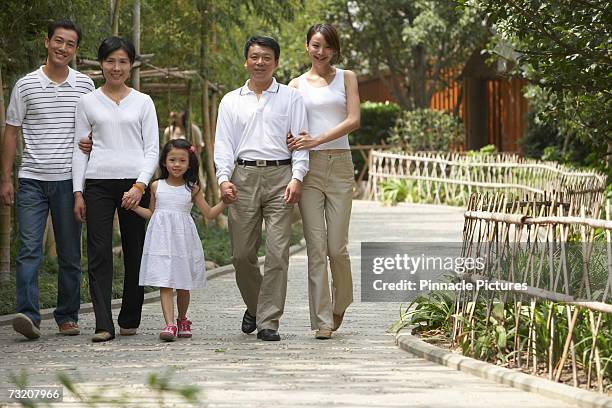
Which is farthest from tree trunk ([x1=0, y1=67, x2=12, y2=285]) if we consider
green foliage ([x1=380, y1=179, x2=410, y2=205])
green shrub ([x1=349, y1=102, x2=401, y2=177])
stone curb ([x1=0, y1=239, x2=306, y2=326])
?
green shrub ([x1=349, y1=102, x2=401, y2=177])

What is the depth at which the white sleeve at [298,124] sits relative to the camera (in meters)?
8.30

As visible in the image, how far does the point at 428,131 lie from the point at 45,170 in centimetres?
2568

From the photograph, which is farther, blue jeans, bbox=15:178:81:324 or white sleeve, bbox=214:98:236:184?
blue jeans, bbox=15:178:81:324

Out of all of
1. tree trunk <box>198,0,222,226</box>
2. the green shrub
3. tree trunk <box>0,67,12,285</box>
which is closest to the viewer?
tree trunk <box>0,67,12,285</box>

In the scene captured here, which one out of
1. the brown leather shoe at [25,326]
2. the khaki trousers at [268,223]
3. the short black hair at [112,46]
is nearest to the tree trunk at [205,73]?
the short black hair at [112,46]

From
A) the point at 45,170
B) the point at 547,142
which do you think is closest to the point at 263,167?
the point at 45,170

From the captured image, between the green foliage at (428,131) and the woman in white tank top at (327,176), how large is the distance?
→ 984 inches

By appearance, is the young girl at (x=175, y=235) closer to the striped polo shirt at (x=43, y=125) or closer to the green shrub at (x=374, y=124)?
the striped polo shirt at (x=43, y=125)

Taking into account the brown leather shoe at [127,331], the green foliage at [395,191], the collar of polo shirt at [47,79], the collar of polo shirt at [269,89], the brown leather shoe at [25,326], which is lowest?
the green foliage at [395,191]

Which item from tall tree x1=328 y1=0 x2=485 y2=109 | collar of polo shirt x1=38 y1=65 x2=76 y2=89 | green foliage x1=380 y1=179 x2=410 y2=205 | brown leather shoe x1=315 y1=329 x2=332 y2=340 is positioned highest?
tall tree x1=328 y1=0 x2=485 y2=109

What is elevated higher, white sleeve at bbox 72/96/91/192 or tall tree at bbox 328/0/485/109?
tall tree at bbox 328/0/485/109

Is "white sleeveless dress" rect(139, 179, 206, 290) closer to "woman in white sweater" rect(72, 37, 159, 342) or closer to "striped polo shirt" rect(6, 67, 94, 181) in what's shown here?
"woman in white sweater" rect(72, 37, 159, 342)

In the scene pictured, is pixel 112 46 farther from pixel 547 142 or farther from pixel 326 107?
pixel 547 142

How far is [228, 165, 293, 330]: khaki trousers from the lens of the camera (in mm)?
8375
